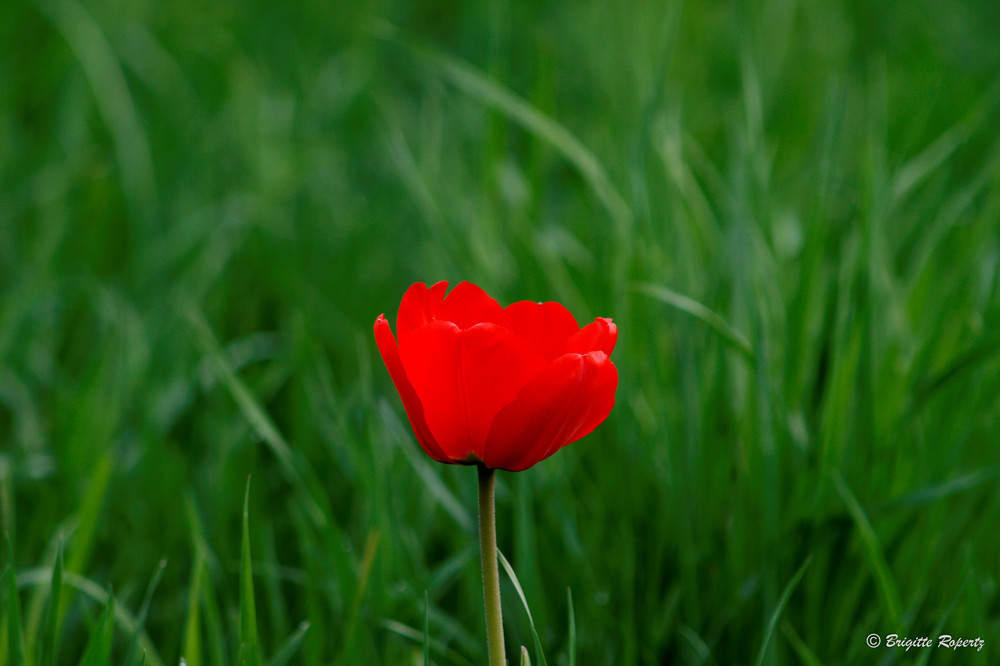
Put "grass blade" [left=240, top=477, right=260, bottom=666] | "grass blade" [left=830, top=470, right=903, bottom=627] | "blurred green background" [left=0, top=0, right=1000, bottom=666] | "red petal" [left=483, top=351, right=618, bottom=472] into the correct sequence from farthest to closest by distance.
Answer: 1. "blurred green background" [left=0, top=0, right=1000, bottom=666]
2. "grass blade" [left=830, top=470, right=903, bottom=627]
3. "grass blade" [left=240, top=477, right=260, bottom=666]
4. "red petal" [left=483, top=351, right=618, bottom=472]

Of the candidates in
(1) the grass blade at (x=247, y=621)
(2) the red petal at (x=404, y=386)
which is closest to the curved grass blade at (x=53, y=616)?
(1) the grass blade at (x=247, y=621)

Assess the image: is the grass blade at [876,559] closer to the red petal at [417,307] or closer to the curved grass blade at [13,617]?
the red petal at [417,307]

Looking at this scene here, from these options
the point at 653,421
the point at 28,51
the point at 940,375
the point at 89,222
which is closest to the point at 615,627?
the point at 653,421

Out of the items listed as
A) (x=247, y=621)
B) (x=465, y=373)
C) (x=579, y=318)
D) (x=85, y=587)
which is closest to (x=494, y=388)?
(x=465, y=373)

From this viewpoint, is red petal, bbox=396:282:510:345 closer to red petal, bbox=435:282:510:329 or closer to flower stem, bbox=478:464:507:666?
red petal, bbox=435:282:510:329

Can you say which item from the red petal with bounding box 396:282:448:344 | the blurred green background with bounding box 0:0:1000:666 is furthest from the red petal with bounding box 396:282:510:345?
the blurred green background with bounding box 0:0:1000:666
